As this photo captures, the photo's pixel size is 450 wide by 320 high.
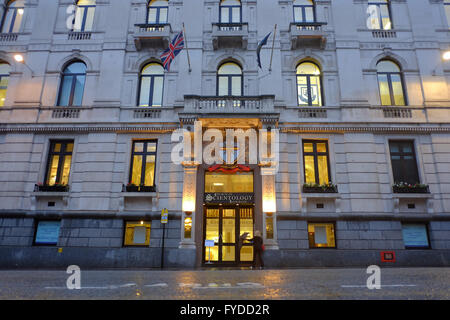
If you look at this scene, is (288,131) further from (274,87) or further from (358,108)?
(358,108)

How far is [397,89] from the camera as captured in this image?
16.8 metres

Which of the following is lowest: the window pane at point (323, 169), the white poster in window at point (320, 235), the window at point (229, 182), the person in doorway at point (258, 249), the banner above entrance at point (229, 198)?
the person in doorway at point (258, 249)

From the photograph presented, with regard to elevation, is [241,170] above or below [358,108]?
below

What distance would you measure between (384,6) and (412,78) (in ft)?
19.0

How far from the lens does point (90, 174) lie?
15.5m

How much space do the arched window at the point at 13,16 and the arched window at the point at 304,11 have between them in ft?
63.7

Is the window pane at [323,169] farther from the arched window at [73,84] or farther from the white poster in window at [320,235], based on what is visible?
the arched window at [73,84]

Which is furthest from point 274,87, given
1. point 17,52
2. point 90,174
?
point 17,52

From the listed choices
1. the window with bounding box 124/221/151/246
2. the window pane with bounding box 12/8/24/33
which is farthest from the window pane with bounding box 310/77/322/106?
the window pane with bounding box 12/8/24/33

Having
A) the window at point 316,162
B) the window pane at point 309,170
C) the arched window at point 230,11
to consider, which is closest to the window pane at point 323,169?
the window at point 316,162

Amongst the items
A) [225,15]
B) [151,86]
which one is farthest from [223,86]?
[225,15]

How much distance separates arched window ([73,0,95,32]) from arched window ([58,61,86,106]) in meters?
2.73

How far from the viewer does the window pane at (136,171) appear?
15.8 m

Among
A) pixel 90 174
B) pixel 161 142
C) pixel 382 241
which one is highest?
pixel 161 142
